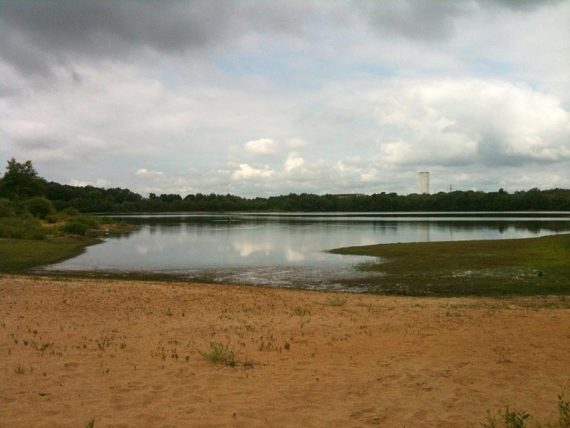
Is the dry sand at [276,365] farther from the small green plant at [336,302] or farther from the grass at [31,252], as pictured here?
the grass at [31,252]

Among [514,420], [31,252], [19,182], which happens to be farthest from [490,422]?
[19,182]

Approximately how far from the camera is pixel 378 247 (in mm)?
41812

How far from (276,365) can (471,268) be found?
884 inches

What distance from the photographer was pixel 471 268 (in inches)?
1143

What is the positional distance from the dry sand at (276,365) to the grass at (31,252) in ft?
61.1

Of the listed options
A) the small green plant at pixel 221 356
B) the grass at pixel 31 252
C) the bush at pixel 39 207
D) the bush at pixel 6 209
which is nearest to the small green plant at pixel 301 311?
the small green plant at pixel 221 356

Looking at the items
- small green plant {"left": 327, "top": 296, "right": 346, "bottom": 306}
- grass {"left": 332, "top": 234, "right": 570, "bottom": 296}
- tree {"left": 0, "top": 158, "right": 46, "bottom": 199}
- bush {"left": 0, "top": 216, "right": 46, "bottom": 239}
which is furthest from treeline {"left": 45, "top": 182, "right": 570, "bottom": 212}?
small green plant {"left": 327, "top": 296, "right": 346, "bottom": 306}

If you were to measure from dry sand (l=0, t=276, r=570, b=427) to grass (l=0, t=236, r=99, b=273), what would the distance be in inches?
733

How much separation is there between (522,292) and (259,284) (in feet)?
37.3

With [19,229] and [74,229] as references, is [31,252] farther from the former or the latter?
[74,229]

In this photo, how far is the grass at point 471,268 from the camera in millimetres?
22234

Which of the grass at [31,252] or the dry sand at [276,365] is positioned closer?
the dry sand at [276,365]

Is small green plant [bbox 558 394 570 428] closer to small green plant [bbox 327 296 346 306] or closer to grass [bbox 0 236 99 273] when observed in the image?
small green plant [bbox 327 296 346 306]

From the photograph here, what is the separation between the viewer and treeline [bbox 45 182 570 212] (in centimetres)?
15338
